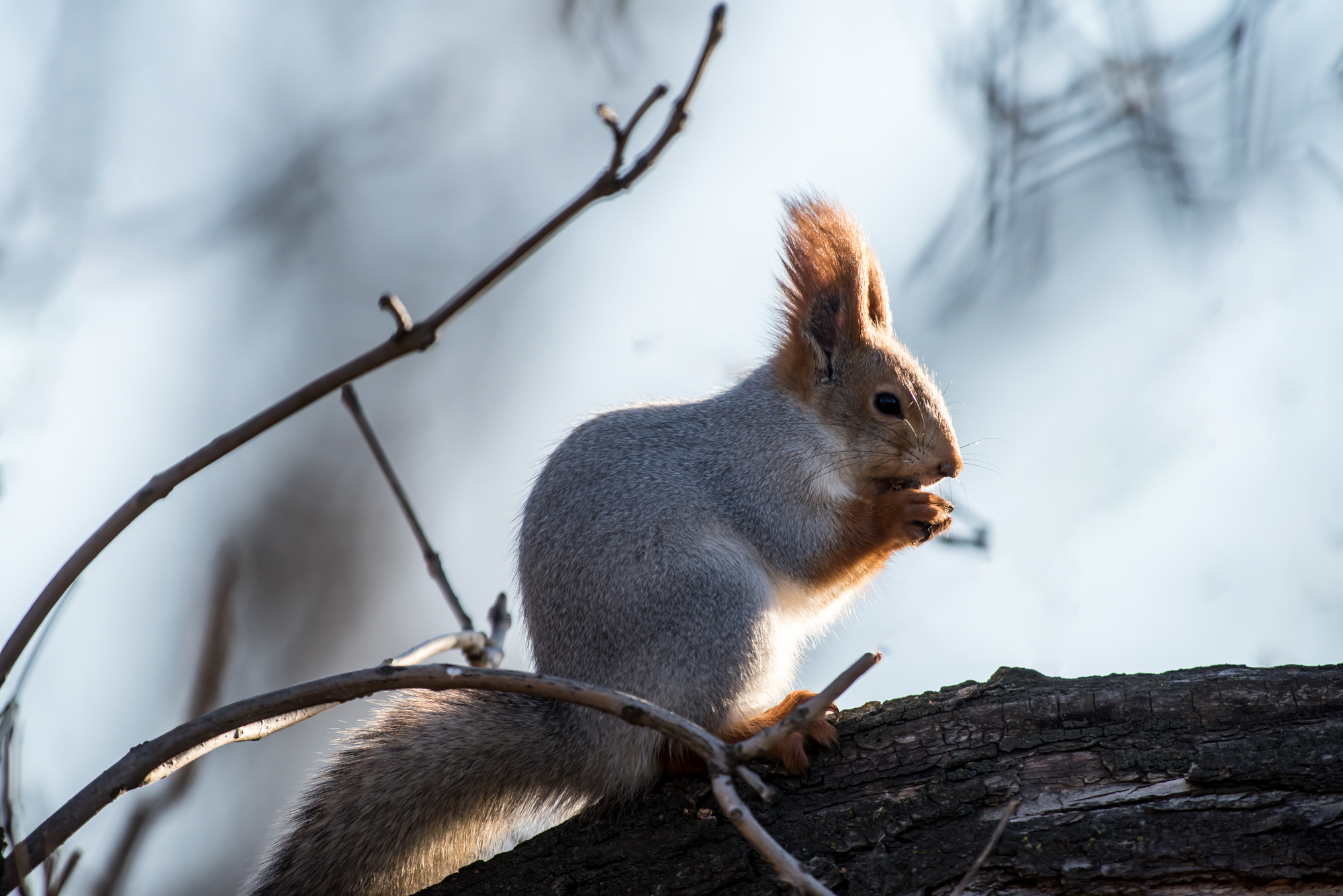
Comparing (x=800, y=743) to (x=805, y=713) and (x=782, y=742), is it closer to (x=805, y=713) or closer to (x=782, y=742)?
(x=782, y=742)

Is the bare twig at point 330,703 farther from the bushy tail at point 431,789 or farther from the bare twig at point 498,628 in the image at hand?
the bare twig at point 498,628

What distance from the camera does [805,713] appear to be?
4.17ft

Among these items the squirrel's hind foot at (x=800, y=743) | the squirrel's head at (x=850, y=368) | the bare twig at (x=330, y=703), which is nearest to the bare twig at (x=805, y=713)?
the bare twig at (x=330, y=703)

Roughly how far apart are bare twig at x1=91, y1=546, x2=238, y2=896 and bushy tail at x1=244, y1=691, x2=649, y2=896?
0.45 metres

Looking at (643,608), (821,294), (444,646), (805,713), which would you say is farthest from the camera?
(821,294)

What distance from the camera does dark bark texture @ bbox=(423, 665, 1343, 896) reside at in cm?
196

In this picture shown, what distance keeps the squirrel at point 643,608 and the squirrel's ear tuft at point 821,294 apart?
19 centimetres

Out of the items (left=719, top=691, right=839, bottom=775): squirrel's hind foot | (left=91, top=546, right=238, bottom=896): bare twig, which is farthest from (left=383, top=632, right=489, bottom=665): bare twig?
(left=719, top=691, right=839, bottom=775): squirrel's hind foot

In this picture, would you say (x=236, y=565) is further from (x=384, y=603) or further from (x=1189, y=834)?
(x=384, y=603)

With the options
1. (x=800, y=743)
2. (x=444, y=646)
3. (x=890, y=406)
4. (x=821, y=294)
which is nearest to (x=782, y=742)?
(x=800, y=743)

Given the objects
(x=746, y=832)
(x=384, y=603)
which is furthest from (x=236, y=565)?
(x=384, y=603)

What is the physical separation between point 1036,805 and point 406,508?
5.37ft

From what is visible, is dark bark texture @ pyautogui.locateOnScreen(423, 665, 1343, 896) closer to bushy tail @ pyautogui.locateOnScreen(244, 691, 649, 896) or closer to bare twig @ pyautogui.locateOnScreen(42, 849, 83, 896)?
bushy tail @ pyautogui.locateOnScreen(244, 691, 649, 896)

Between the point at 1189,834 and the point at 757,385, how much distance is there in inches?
79.9
